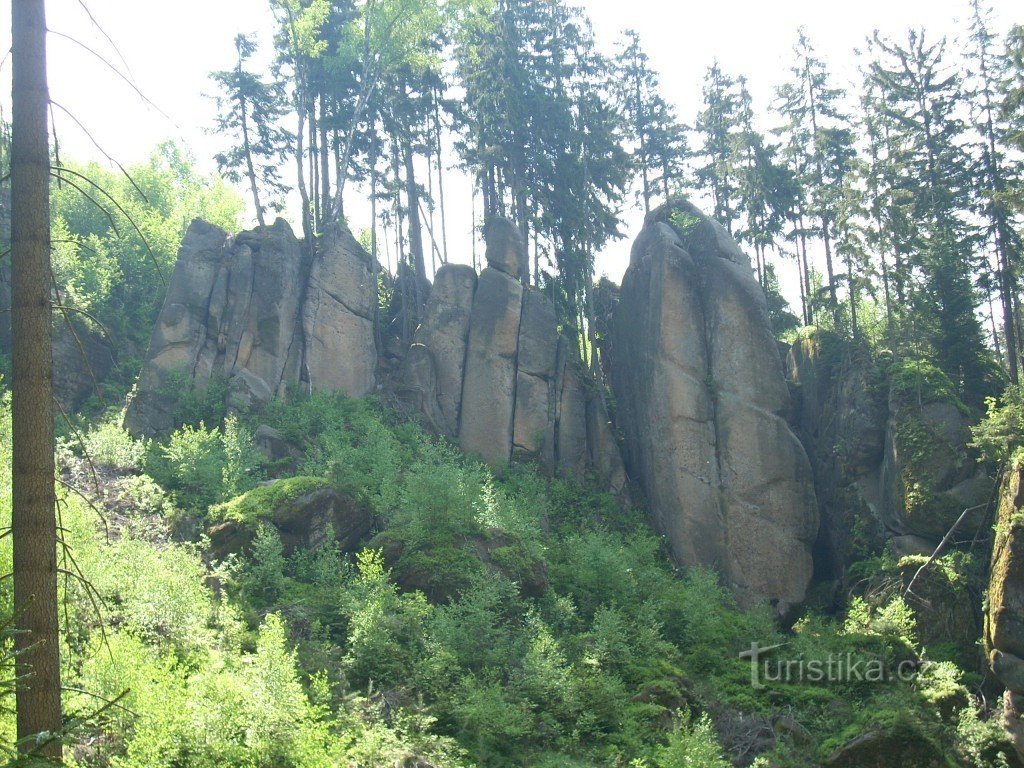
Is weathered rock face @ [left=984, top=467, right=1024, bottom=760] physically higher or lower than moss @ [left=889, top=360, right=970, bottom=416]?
lower

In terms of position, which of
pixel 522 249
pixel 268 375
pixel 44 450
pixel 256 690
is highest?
pixel 522 249

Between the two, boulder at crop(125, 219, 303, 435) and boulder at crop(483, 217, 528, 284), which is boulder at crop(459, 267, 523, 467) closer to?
boulder at crop(483, 217, 528, 284)

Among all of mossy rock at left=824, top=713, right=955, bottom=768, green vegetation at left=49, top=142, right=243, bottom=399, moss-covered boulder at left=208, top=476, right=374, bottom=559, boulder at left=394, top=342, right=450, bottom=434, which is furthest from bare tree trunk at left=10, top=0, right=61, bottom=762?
boulder at left=394, top=342, right=450, bottom=434

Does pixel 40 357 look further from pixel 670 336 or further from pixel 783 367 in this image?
pixel 783 367

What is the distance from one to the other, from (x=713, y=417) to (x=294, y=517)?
13.6 metres

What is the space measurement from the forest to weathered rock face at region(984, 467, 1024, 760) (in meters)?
0.08

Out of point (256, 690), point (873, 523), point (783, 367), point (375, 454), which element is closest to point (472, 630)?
point (256, 690)

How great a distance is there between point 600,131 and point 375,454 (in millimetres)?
15941

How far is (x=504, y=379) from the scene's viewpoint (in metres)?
29.6

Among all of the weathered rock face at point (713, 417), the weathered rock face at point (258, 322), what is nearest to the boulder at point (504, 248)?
the weathered rock face at point (713, 417)

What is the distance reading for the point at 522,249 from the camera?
31.7m

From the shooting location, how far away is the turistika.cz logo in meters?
18.7

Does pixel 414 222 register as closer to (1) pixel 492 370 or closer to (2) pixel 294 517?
(1) pixel 492 370

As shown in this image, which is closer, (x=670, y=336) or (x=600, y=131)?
(x=670, y=336)
